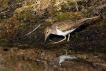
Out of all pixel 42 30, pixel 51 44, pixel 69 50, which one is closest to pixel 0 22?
pixel 42 30

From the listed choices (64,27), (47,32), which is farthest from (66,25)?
(47,32)

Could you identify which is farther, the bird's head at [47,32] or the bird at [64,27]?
the bird's head at [47,32]

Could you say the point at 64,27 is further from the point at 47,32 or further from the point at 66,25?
the point at 47,32

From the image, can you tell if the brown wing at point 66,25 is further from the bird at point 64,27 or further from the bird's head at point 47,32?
the bird's head at point 47,32

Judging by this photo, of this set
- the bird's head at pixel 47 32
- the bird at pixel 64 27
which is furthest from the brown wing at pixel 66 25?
the bird's head at pixel 47 32

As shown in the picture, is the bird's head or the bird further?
the bird's head

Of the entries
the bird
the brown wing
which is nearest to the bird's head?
the bird

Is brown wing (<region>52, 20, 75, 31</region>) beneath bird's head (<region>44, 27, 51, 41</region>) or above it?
above

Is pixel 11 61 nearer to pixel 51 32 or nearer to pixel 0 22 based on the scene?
pixel 51 32

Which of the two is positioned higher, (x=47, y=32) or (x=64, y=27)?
(x=64, y=27)

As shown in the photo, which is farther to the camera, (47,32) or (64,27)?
(47,32)

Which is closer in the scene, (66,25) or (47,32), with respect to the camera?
(66,25)

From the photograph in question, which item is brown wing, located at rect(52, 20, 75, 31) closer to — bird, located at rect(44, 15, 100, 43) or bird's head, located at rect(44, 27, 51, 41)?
bird, located at rect(44, 15, 100, 43)

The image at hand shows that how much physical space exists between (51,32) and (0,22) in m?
3.47
